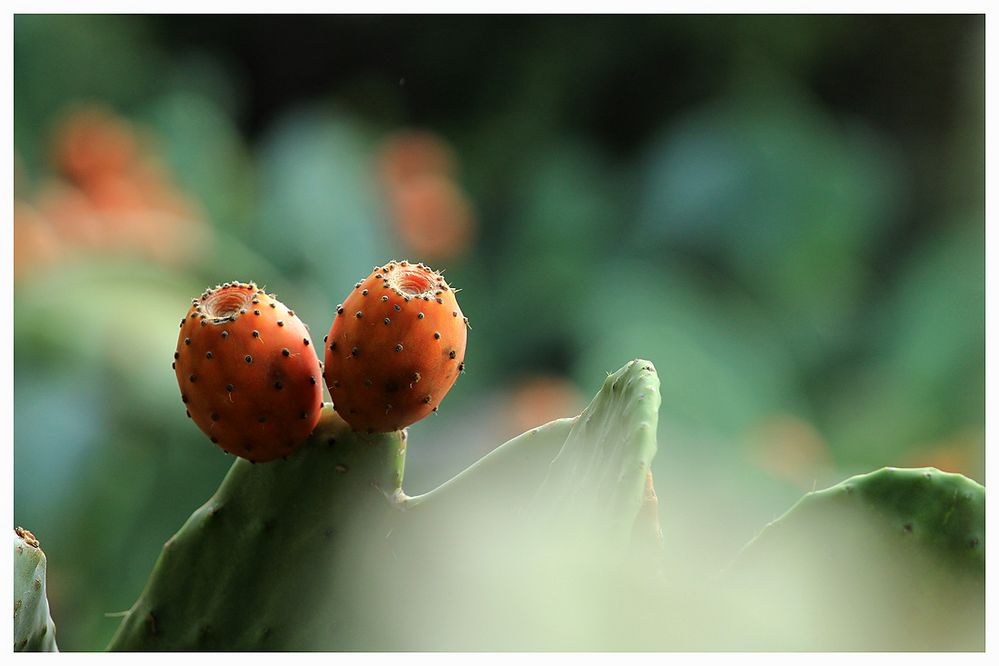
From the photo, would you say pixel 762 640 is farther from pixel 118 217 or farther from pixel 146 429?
pixel 118 217

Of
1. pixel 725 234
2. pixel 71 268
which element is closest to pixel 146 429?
pixel 71 268

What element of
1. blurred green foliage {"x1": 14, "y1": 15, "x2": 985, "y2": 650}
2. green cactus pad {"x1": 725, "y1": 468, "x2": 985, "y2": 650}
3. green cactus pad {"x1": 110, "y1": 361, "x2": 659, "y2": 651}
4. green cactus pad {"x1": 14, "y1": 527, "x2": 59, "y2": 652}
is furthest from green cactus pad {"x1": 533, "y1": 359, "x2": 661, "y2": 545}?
blurred green foliage {"x1": 14, "y1": 15, "x2": 985, "y2": 650}

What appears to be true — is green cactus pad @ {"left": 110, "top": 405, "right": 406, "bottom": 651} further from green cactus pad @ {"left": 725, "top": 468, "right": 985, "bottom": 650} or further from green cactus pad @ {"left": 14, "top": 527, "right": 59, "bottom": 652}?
green cactus pad @ {"left": 725, "top": 468, "right": 985, "bottom": 650}

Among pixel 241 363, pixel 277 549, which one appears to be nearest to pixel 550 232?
pixel 277 549

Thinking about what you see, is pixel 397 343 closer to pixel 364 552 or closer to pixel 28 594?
pixel 364 552

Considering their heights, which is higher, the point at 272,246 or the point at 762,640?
the point at 272,246

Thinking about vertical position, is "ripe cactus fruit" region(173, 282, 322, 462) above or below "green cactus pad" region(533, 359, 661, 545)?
above

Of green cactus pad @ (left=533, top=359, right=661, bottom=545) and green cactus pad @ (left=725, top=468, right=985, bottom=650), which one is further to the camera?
green cactus pad @ (left=725, top=468, right=985, bottom=650)
